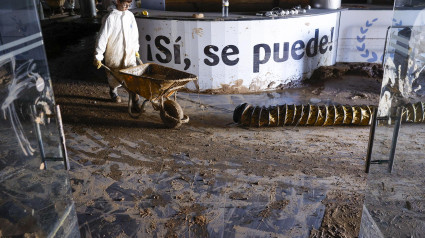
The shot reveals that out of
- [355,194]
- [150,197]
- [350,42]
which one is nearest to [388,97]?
[355,194]

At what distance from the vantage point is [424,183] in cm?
357

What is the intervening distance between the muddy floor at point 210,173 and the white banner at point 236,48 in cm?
58

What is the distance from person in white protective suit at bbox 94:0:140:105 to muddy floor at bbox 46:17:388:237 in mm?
908

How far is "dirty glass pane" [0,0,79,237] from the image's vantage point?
2.85 meters

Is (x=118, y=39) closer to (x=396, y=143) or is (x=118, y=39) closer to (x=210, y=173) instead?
(x=210, y=173)

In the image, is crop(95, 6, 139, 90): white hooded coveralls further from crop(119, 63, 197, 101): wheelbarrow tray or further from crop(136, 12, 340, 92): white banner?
crop(136, 12, 340, 92): white banner

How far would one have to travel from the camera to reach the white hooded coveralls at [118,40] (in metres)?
6.27

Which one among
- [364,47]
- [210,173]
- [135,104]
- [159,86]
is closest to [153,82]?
[159,86]

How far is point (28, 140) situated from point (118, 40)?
11.8 feet

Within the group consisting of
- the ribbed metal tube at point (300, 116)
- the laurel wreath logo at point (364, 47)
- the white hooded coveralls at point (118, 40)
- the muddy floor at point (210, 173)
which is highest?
the white hooded coveralls at point (118, 40)

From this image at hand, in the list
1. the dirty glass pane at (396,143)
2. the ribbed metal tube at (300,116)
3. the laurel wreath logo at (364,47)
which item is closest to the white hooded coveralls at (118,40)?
the ribbed metal tube at (300,116)

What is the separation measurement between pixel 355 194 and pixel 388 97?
158cm

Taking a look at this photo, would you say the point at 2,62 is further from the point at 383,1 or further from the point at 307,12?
the point at 383,1

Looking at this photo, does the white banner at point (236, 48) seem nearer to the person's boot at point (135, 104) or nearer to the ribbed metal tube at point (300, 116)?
the person's boot at point (135, 104)
